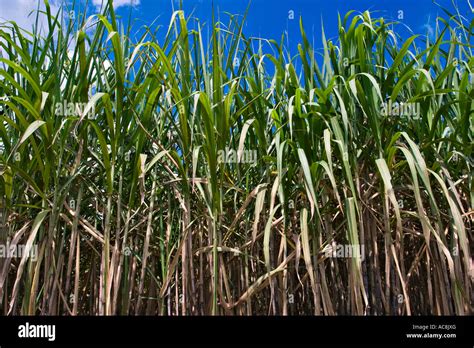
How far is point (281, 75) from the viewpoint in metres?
1.75

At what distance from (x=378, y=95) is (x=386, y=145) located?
0.59 ft

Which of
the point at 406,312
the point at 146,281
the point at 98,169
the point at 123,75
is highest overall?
the point at 123,75

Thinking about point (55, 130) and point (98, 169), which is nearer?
point (55, 130)

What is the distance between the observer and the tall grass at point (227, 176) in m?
1.49

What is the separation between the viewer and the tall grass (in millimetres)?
1491

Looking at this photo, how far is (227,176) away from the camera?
5.48 feet

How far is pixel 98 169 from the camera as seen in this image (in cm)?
166

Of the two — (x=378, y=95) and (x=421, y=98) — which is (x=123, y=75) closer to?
(x=378, y=95)

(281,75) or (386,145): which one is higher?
(281,75)

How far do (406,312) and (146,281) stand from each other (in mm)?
938
